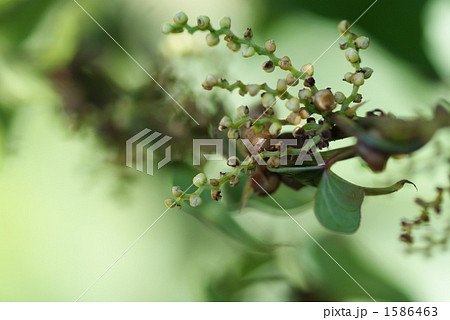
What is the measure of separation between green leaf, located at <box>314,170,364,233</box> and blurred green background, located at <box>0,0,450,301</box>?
0.19 m

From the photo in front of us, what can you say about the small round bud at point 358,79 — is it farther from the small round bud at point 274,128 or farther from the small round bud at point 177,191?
the small round bud at point 177,191

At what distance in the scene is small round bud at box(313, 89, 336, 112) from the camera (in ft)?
1.96

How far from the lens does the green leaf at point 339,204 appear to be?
0.63 m

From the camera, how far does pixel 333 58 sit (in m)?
1.42

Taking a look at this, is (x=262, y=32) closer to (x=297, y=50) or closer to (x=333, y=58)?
(x=297, y=50)

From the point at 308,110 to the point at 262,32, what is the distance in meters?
0.78

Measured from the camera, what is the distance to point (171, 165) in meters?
1.07

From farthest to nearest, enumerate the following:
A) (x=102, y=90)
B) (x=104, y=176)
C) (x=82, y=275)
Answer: (x=82, y=275) < (x=104, y=176) < (x=102, y=90)

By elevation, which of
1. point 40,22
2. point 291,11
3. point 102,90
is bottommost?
point 102,90

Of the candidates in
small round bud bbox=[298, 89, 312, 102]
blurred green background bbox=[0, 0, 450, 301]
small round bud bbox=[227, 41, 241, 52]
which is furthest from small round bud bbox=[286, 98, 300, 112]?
blurred green background bbox=[0, 0, 450, 301]

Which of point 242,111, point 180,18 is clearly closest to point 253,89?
point 242,111

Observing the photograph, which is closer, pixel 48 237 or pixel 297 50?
pixel 297 50

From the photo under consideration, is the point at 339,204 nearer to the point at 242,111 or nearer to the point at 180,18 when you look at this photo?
the point at 242,111

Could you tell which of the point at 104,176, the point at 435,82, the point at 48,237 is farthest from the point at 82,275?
the point at 435,82
